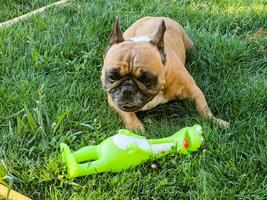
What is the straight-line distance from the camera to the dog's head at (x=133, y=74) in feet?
9.56

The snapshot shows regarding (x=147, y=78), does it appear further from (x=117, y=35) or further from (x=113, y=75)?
(x=117, y=35)

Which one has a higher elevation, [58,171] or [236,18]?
[58,171]

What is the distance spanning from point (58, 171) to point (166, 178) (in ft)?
1.65

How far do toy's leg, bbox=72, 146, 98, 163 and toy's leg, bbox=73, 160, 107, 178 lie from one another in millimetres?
56

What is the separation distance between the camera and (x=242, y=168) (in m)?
2.65

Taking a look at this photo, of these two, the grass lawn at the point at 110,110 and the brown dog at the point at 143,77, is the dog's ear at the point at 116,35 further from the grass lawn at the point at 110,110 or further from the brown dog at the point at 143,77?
the grass lawn at the point at 110,110

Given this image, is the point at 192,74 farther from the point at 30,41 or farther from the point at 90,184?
the point at 90,184

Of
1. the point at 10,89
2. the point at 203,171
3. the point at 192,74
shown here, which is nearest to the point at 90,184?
the point at 203,171

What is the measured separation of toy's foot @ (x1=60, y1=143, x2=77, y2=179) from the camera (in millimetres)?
2558

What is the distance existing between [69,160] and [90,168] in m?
0.10

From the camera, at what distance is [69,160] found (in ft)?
8.51

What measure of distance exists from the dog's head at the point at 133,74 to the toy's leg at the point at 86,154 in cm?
38

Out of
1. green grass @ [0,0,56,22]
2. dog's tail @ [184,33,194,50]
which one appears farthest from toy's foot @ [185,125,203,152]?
green grass @ [0,0,56,22]

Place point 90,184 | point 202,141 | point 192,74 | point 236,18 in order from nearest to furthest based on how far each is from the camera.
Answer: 1. point 90,184
2. point 202,141
3. point 192,74
4. point 236,18
